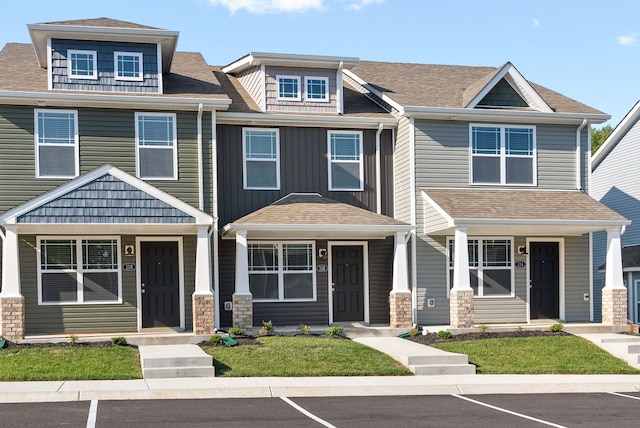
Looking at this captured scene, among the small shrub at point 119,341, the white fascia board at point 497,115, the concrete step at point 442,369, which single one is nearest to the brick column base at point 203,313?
the small shrub at point 119,341

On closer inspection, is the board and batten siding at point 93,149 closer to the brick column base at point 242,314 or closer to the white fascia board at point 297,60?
the white fascia board at point 297,60

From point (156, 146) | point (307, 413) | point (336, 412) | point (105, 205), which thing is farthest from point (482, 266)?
point (307, 413)

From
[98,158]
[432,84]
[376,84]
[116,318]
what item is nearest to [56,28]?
[98,158]

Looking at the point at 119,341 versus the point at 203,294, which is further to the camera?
the point at 203,294

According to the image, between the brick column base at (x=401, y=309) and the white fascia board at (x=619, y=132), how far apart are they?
38.3ft

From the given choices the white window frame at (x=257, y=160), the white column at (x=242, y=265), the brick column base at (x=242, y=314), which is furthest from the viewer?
the white window frame at (x=257, y=160)

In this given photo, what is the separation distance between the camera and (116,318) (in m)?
20.5

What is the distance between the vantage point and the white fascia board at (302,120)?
2160 centimetres

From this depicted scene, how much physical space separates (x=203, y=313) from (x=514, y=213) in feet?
26.1

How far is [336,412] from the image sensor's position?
1226 centimetres

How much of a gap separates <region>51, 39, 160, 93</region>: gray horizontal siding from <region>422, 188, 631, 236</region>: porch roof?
7461mm

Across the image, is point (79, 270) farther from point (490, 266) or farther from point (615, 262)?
point (615, 262)

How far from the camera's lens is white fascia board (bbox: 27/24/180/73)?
20156 millimetres

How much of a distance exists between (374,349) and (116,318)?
6.54 m
